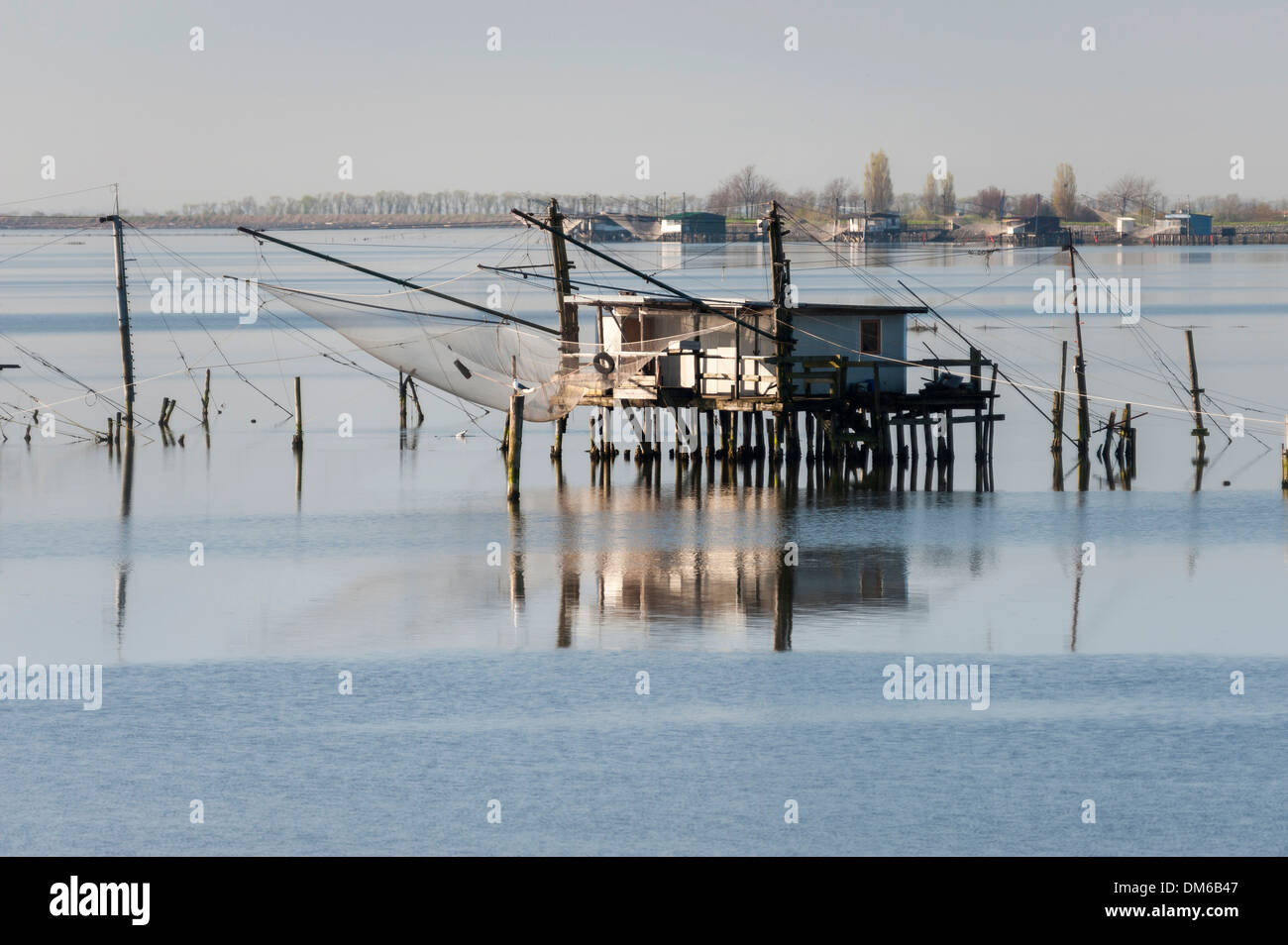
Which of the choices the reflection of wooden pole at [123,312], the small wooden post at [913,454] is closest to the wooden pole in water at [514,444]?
the small wooden post at [913,454]

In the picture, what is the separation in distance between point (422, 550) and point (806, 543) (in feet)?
25.5

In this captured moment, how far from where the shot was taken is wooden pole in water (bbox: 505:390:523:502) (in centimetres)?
3659

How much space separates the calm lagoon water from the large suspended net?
253cm

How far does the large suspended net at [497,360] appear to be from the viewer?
39.0 meters

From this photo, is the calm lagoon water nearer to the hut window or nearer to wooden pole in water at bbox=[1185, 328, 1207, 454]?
wooden pole in water at bbox=[1185, 328, 1207, 454]

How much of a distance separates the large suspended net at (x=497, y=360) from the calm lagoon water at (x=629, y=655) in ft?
8.32

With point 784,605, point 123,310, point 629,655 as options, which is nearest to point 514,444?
point 784,605

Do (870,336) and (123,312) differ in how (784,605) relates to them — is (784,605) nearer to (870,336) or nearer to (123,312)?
(870,336)

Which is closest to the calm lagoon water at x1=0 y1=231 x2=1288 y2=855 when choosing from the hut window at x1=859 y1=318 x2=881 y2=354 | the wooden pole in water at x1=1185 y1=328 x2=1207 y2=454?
the wooden pole in water at x1=1185 y1=328 x2=1207 y2=454

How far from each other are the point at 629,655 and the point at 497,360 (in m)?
17.5

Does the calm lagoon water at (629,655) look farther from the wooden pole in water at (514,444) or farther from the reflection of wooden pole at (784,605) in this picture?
the wooden pole in water at (514,444)
